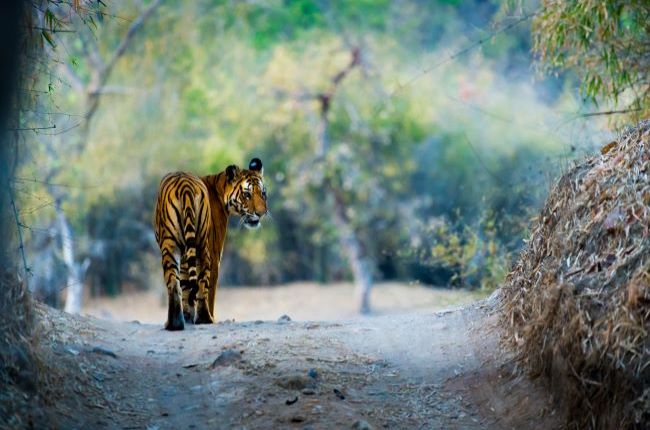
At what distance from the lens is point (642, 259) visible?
6418 millimetres

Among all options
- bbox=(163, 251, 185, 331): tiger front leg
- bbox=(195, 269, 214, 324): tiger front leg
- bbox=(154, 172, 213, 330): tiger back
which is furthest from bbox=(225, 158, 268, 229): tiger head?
bbox=(163, 251, 185, 331): tiger front leg

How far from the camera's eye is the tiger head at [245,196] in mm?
10086

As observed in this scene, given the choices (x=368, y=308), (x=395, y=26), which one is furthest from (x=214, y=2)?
(x=368, y=308)

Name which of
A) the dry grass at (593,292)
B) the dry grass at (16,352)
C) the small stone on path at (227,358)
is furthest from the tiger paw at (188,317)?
the dry grass at (16,352)

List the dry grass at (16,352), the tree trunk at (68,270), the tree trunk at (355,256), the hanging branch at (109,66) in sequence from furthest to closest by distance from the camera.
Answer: the tree trunk at (355,256) → the hanging branch at (109,66) → the tree trunk at (68,270) → the dry grass at (16,352)

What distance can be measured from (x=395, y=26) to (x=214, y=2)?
542cm

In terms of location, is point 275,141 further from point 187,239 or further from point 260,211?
point 187,239

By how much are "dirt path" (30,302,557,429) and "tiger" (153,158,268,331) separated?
2.43 feet

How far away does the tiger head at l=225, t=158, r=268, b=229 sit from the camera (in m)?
10.1

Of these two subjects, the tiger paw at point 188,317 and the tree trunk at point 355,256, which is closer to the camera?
the tiger paw at point 188,317

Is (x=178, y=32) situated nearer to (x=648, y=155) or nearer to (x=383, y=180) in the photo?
(x=383, y=180)

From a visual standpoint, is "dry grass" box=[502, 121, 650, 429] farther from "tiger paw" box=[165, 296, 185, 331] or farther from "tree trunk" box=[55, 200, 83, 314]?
"tree trunk" box=[55, 200, 83, 314]

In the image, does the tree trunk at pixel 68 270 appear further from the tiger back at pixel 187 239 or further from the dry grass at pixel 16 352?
the dry grass at pixel 16 352

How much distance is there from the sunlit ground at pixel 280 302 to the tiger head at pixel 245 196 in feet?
38.4
